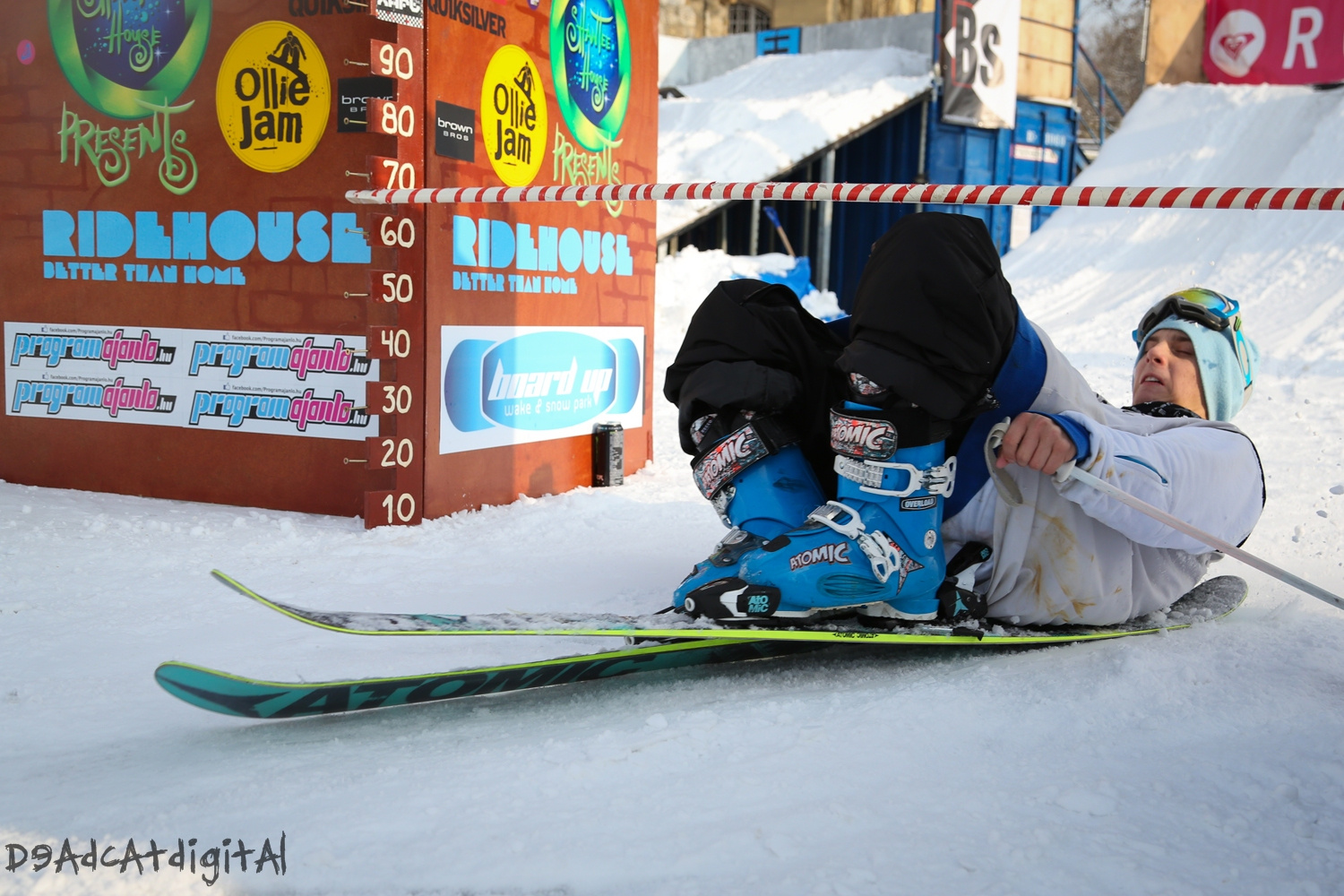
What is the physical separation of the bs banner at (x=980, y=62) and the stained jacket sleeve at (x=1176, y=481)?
45.3 ft

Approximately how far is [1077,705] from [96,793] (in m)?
1.76

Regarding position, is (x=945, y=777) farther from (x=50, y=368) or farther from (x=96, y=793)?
(x=50, y=368)

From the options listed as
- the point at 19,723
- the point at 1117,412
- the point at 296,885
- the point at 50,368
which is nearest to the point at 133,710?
the point at 19,723

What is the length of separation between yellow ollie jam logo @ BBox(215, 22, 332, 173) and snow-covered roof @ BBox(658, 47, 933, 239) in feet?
29.3

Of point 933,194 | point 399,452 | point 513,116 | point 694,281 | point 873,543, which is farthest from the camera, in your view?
point 694,281

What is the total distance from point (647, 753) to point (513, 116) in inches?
130

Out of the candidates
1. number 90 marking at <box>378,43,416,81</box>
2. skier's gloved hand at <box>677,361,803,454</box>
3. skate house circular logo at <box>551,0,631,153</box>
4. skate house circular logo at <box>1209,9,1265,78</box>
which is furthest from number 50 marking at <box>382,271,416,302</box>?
skate house circular logo at <box>1209,9,1265,78</box>

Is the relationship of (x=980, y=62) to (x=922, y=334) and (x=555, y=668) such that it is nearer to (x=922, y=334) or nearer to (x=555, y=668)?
(x=922, y=334)

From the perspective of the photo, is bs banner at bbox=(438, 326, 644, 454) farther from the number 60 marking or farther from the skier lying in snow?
the skier lying in snow

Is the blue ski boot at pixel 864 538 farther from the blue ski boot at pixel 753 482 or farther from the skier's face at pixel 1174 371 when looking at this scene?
the skier's face at pixel 1174 371

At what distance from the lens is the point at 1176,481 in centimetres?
219

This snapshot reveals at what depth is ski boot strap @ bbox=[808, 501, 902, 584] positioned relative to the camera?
82.1 inches

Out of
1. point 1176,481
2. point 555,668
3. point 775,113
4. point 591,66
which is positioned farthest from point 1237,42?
point 555,668

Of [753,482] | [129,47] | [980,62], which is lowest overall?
[753,482]
